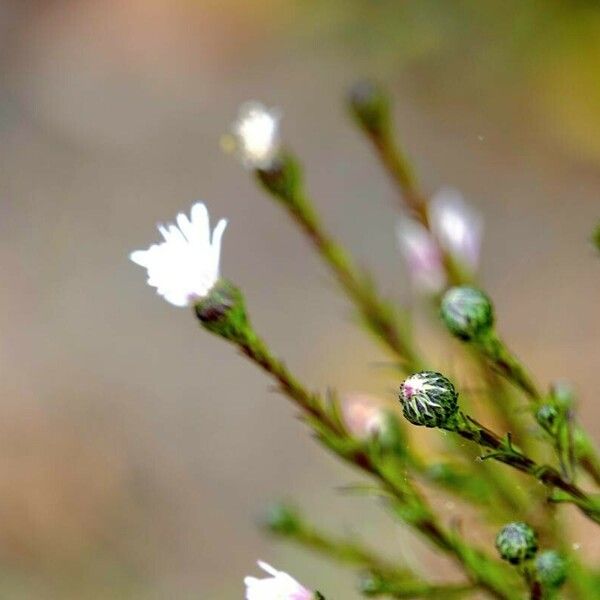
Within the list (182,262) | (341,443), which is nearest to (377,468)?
(341,443)

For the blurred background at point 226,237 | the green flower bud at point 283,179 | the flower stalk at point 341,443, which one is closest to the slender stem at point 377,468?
the flower stalk at point 341,443

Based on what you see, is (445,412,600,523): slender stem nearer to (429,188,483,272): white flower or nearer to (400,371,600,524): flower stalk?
(400,371,600,524): flower stalk

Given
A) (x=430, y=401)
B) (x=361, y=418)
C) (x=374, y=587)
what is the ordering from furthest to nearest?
1. (x=361, y=418)
2. (x=374, y=587)
3. (x=430, y=401)

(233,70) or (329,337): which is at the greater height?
(233,70)

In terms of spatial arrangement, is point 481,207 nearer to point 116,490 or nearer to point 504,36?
point 504,36

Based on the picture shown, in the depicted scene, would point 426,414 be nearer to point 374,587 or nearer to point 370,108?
point 374,587

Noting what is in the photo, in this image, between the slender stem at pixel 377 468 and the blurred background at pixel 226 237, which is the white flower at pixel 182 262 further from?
the blurred background at pixel 226 237

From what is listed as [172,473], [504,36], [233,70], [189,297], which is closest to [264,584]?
[189,297]
